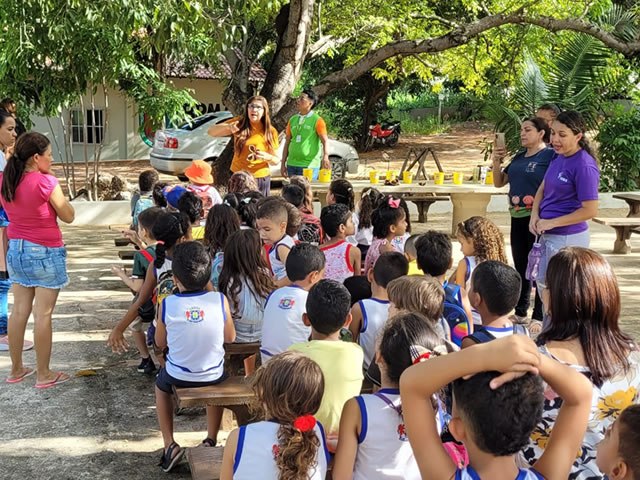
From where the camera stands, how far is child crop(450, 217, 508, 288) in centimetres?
488

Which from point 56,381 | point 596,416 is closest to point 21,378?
point 56,381

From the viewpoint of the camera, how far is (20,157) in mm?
5008

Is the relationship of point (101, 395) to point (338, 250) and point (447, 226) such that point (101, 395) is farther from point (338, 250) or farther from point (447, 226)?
point (447, 226)

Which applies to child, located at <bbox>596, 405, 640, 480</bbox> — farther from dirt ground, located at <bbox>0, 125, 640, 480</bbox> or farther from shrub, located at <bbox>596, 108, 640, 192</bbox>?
shrub, located at <bbox>596, 108, 640, 192</bbox>

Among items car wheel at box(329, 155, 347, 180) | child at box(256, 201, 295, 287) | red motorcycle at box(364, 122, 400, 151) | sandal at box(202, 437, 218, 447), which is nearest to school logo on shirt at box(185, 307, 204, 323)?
sandal at box(202, 437, 218, 447)

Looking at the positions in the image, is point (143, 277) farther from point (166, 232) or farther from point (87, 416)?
point (87, 416)

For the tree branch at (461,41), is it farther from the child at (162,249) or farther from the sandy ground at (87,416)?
the child at (162,249)

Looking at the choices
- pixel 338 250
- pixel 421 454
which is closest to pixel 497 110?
pixel 338 250

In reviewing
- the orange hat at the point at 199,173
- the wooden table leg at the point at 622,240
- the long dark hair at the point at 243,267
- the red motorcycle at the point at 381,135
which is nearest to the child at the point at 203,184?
the orange hat at the point at 199,173

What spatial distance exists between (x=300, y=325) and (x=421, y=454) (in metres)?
2.03

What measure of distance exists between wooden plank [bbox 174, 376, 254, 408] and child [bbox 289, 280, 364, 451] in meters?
0.65

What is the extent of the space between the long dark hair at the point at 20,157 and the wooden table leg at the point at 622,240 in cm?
793

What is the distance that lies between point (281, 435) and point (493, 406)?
3.05 feet

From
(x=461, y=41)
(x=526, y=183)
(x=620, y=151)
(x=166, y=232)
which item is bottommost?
(x=620, y=151)
